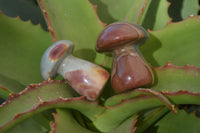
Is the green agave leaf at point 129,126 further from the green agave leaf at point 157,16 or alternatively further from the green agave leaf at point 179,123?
the green agave leaf at point 157,16

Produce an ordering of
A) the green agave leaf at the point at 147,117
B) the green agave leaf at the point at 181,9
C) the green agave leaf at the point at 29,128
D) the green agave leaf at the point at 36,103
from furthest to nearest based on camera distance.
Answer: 1. the green agave leaf at the point at 181,9
2. the green agave leaf at the point at 29,128
3. the green agave leaf at the point at 147,117
4. the green agave leaf at the point at 36,103

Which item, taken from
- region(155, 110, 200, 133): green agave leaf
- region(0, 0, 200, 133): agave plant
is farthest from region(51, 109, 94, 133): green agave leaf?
region(155, 110, 200, 133): green agave leaf

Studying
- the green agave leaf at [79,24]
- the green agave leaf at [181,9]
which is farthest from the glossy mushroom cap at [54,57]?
the green agave leaf at [181,9]

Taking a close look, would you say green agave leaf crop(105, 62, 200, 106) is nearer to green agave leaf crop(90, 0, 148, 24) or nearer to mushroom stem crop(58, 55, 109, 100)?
mushroom stem crop(58, 55, 109, 100)

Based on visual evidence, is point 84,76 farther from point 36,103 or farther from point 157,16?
point 157,16

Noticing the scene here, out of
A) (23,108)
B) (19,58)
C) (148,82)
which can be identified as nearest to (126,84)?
(148,82)
